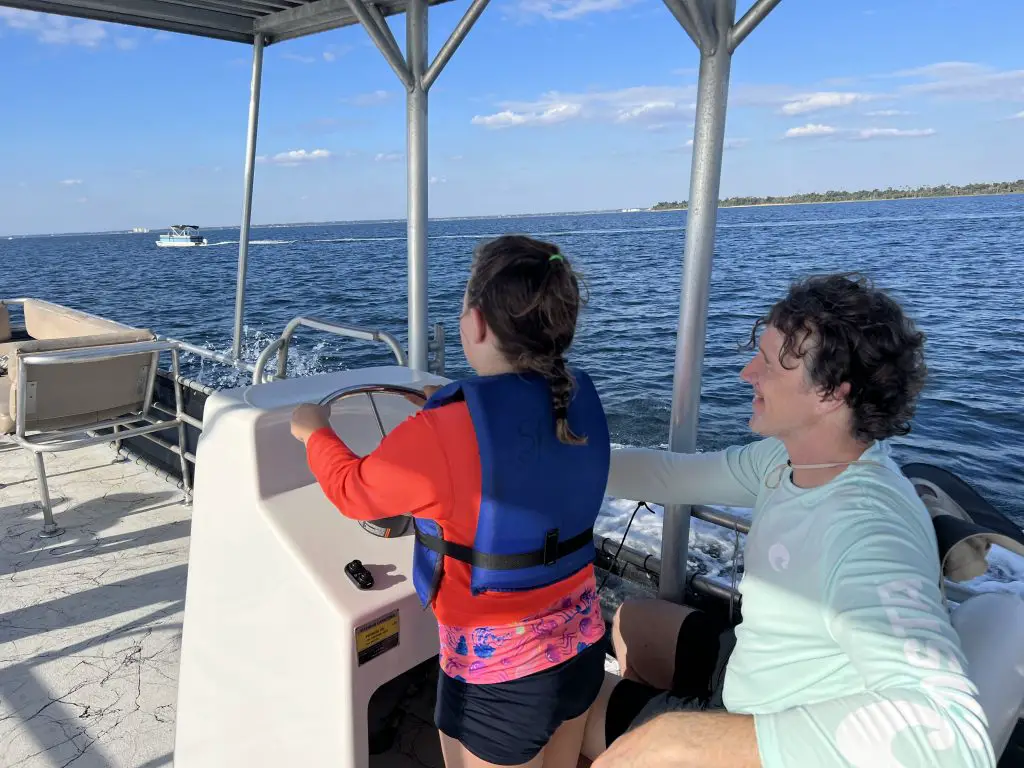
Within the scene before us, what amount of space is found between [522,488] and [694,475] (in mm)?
592

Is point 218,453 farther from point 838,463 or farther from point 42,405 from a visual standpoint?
point 42,405

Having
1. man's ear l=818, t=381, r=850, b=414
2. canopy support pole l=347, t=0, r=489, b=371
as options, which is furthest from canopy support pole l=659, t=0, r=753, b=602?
canopy support pole l=347, t=0, r=489, b=371

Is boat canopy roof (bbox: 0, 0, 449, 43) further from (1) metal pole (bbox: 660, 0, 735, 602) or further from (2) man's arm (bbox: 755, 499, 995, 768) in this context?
(2) man's arm (bbox: 755, 499, 995, 768)

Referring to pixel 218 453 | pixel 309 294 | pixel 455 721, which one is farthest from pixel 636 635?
pixel 309 294

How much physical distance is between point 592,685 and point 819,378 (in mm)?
682

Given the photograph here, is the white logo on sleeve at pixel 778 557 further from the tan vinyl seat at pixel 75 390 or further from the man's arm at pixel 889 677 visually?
the tan vinyl seat at pixel 75 390

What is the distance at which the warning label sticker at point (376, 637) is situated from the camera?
4.25 ft

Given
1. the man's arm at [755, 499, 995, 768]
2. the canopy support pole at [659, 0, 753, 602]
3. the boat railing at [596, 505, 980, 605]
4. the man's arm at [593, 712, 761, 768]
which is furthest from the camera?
the canopy support pole at [659, 0, 753, 602]

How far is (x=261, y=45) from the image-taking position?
3568 millimetres

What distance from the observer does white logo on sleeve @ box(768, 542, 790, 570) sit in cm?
108

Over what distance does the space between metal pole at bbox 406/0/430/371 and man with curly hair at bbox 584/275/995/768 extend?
1660mm

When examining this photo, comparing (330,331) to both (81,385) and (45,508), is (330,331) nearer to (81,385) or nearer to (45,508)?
(81,385)

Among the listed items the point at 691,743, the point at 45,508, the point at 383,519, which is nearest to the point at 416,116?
the point at 383,519

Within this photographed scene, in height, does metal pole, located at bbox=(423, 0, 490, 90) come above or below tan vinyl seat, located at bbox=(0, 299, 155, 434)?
above
